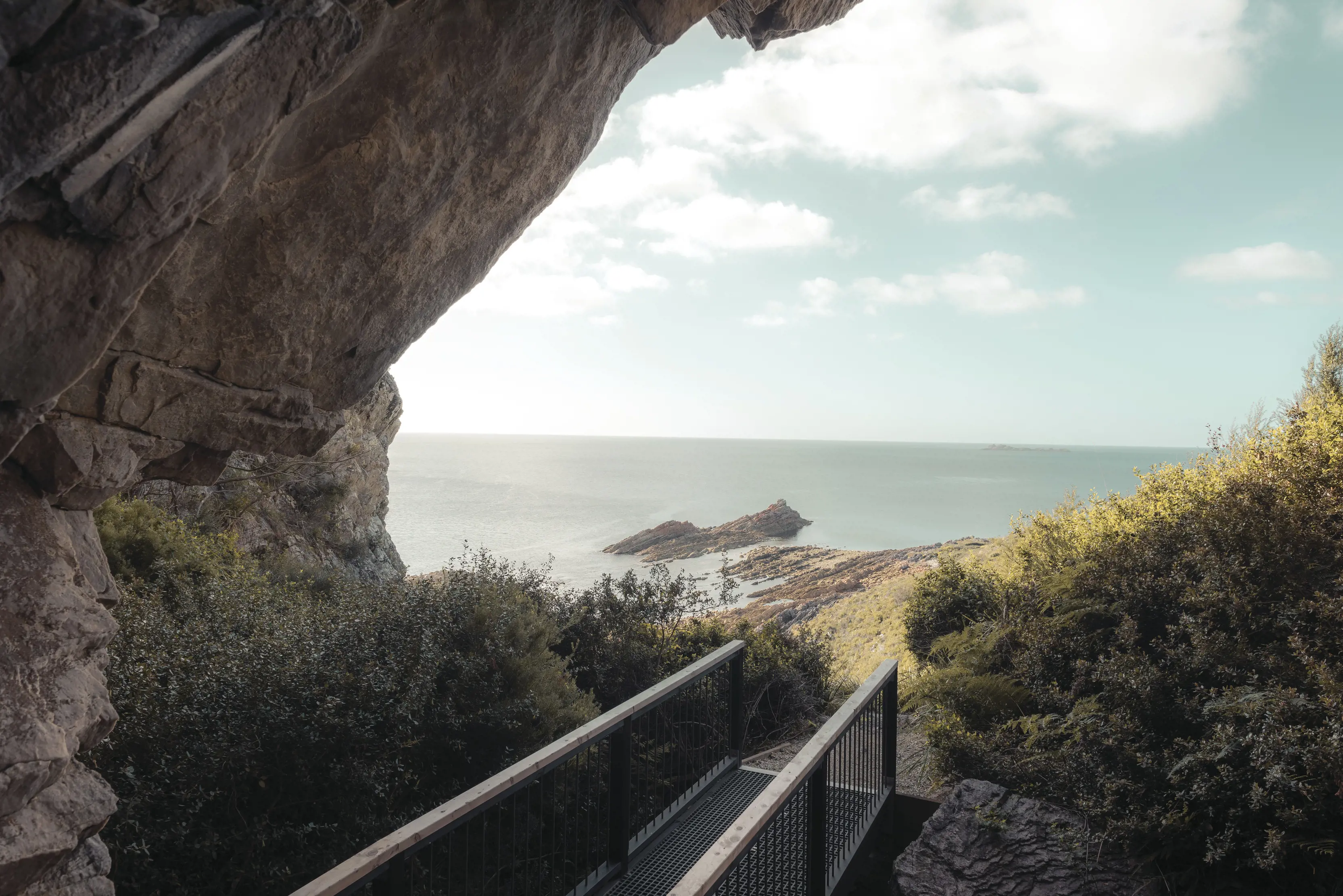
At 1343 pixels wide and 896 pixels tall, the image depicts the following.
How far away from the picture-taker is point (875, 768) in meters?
4.85

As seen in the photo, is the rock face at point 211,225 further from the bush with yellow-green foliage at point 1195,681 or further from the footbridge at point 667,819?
the bush with yellow-green foliage at point 1195,681

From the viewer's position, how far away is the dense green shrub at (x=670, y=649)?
7535 mm

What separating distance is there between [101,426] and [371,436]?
11.0 meters

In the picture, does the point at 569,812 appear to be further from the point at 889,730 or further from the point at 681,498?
the point at 681,498

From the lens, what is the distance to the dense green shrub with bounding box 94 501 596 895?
3.45 meters

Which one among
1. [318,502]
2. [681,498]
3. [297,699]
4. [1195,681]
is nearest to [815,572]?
[318,502]

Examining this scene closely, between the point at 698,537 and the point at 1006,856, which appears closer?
the point at 1006,856

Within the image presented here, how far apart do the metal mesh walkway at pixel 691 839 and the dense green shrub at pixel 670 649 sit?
224 cm

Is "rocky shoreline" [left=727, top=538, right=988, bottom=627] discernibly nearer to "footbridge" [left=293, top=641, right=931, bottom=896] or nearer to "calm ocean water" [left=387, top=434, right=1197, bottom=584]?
"calm ocean water" [left=387, top=434, right=1197, bottom=584]

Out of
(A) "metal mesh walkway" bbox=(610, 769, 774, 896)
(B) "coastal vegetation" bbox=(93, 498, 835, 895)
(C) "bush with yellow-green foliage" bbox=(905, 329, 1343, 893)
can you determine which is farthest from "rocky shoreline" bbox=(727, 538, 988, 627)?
(A) "metal mesh walkway" bbox=(610, 769, 774, 896)

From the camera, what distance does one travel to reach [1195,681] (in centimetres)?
452

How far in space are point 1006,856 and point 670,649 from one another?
4041 mm

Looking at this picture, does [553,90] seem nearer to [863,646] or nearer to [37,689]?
[37,689]

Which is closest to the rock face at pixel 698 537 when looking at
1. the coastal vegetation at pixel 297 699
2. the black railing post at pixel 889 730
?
the coastal vegetation at pixel 297 699
